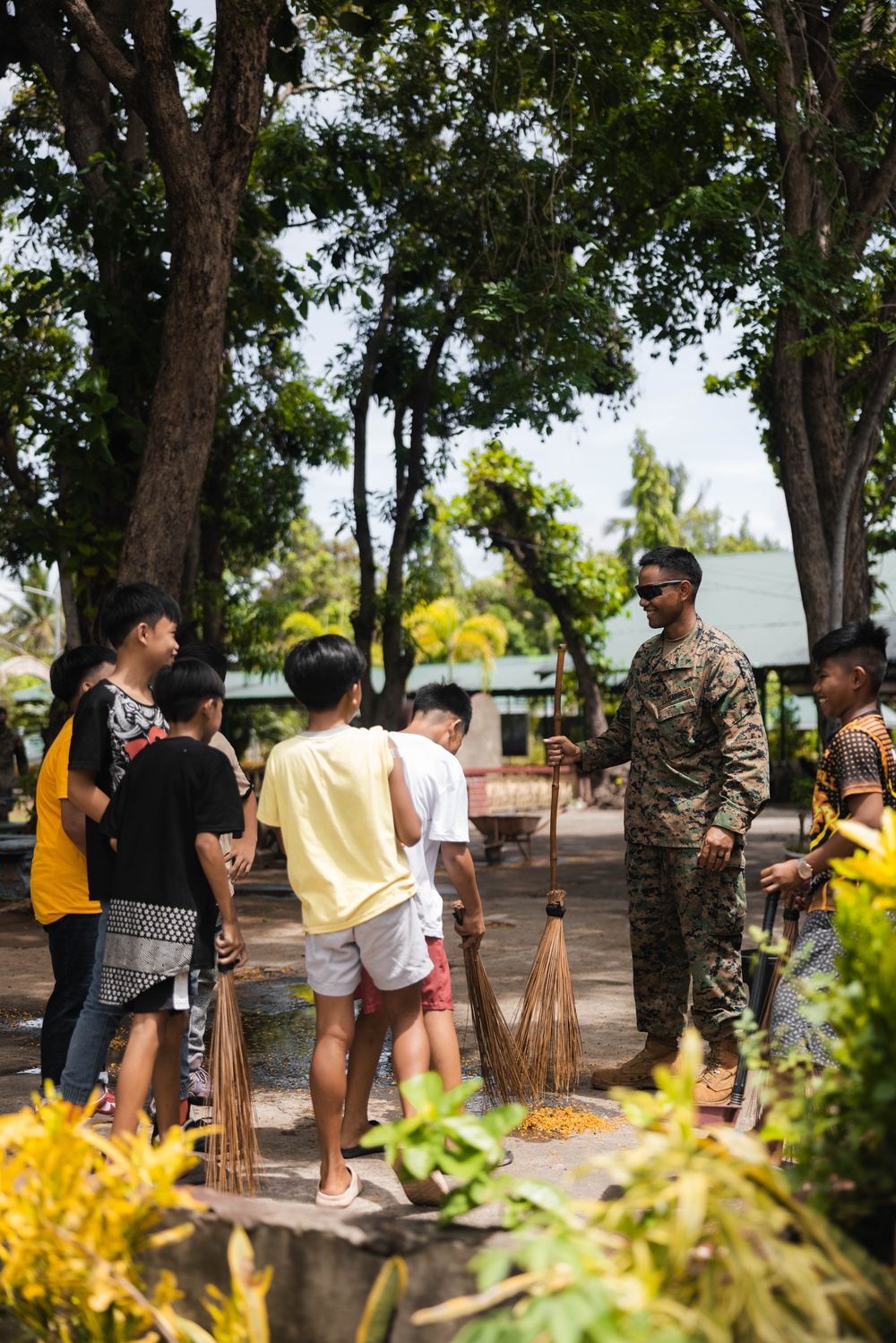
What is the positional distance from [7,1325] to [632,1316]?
121 centimetres

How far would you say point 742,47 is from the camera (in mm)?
8250

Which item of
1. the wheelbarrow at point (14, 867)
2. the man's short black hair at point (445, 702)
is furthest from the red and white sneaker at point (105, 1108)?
the wheelbarrow at point (14, 867)

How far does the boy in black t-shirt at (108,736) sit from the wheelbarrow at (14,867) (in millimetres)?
6782

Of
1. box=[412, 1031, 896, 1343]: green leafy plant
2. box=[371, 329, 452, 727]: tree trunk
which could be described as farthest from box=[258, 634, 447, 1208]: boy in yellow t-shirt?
box=[371, 329, 452, 727]: tree trunk

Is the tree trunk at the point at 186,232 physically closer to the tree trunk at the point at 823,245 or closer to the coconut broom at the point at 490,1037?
the coconut broom at the point at 490,1037

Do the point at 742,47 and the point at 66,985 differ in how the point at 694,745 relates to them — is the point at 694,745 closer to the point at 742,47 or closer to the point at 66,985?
the point at 66,985

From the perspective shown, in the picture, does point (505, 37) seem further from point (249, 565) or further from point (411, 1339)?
point (249, 565)

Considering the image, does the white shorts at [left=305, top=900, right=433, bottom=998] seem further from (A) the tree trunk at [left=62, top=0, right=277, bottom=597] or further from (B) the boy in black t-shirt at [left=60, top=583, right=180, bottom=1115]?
(A) the tree trunk at [left=62, top=0, right=277, bottom=597]

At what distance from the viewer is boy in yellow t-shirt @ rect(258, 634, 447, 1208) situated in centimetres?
339

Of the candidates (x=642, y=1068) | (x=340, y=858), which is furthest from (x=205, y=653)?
(x=642, y=1068)

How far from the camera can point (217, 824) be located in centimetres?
344

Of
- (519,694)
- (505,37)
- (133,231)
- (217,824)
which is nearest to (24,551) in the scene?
(133,231)

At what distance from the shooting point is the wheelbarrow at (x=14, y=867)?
10258mm

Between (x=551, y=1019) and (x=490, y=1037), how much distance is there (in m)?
0.34
